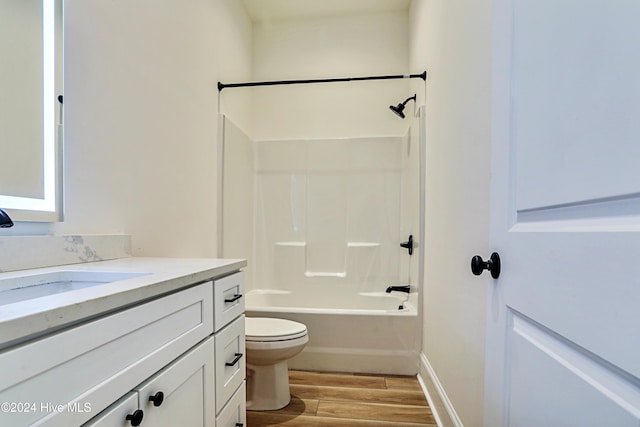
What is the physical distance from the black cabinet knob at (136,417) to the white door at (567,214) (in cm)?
78

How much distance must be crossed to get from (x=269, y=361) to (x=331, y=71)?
2525 millimetres

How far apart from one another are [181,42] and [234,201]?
1.15 m

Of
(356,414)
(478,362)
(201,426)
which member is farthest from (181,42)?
(356,414)

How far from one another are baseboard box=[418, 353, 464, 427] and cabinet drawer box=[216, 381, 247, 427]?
0.88 metres

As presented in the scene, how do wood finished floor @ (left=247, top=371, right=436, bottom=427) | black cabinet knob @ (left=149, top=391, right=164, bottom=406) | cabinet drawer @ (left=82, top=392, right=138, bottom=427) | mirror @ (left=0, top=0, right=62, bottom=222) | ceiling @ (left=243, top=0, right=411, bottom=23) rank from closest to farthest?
cabinet drawer @ (left=82, top=392, right=138, bottom=427) → black cabinet knob @ (left=149, top=391, right=164, bottom=406) → mirror @ (left=0, top=0, right=62, bottom=222) → wood finished floor @ (left=247, top=371, right=436, bottom=427) → ceiling @ (left=243, top=0, right=411, bottom=23)

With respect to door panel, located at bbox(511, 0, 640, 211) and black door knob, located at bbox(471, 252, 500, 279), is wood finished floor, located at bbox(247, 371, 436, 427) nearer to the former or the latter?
black door knob, located at bbox(471, 252, 500, 279)

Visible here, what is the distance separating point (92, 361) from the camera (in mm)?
550

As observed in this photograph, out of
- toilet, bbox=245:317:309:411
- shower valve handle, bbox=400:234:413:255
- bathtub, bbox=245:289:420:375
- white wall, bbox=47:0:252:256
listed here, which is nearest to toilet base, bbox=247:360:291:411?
toilet, bbox=245:317:309:411

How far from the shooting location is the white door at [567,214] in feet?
1.32

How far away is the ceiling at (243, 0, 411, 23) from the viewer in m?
2.75

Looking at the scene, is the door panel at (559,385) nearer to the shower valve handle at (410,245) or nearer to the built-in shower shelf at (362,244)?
the shower valve handle at (410,245)

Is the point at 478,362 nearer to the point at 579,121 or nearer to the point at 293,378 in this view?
the point at 579,121

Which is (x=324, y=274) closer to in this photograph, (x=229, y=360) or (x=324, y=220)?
Result: (x=324, y=220)

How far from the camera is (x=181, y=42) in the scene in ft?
5.80
